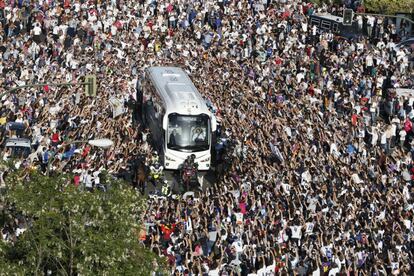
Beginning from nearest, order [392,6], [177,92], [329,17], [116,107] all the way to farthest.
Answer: [177,92] → [116,107] → [329,17] → [392,6]

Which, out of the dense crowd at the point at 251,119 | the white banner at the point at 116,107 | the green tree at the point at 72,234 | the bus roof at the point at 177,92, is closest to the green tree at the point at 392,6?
the dense crowd at the point at 251,119

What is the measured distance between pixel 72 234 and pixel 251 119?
71.8 feet

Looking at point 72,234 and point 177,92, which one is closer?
point 72,234

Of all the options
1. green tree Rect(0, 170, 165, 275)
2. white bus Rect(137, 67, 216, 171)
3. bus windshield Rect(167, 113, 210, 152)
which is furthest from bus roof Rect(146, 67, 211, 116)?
green tree Rect(0, 170, 165, 275)

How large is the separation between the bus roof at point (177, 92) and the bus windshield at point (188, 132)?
0.22 m

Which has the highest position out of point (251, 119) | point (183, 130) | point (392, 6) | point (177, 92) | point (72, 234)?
point (72, 234)

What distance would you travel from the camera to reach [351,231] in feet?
116

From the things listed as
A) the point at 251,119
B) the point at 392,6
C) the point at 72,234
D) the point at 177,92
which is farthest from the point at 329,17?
the point at 72,234

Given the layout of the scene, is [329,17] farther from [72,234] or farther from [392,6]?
[72,234]

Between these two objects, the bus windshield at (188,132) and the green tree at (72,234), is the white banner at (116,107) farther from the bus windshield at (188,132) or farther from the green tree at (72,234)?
the green tree at (72,234)

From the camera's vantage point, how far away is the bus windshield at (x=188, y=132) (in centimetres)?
4228

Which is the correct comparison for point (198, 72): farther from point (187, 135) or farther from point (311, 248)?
point (311, 248)

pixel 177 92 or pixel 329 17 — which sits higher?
pixel 177 92

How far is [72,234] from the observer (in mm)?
24594
